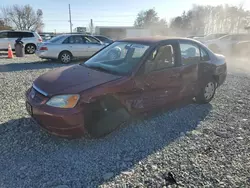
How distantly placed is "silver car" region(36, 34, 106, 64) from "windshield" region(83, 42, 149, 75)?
7.16 m

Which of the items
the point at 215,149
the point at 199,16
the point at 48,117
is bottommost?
the point at 215,149

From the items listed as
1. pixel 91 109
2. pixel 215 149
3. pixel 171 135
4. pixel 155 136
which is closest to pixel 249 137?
pixel 215 149

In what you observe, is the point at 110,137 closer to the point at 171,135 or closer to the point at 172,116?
the point at 171,135

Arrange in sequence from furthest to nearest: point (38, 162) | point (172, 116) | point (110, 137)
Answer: point (172, 116) → point (110, 137) → point (38, 162)

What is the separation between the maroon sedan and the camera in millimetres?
3014

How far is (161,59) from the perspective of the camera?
3.94m

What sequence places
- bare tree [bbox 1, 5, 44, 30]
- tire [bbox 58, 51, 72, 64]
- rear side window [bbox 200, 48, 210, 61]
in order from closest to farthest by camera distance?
rear side window [bbox 200, 48, 210, 61], tire [bbox 58, 51, 72, 64], bare tree [bbox 1, 5, 44, 30]

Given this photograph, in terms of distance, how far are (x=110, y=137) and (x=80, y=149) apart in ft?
1.80

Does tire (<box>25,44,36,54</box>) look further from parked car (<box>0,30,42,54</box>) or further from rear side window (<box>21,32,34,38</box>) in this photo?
rear side window (<box>21,32,34,38</box>)

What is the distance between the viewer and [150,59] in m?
3.71

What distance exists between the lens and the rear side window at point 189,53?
4340 millimetres

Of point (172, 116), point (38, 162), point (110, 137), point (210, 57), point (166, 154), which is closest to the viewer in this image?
point (38, 162)

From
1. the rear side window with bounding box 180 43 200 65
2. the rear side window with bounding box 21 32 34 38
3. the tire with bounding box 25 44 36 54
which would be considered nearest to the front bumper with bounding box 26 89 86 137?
the rear side window with bounding box 180 43 200 65

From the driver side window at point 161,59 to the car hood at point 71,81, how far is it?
26.2 inches
